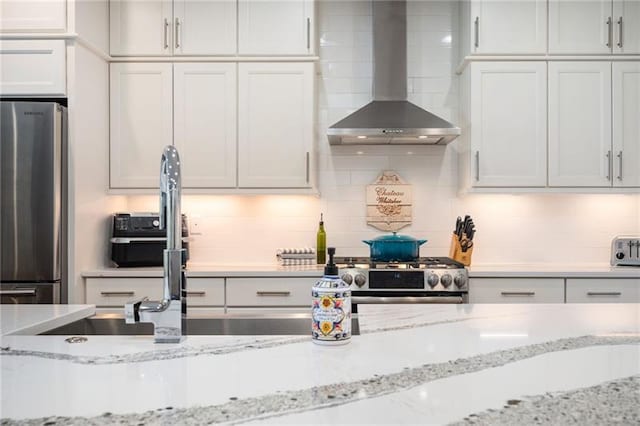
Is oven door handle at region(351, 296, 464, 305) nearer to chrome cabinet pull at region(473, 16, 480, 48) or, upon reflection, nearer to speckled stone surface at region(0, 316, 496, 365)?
chrome cabinet pull at region(473, 16, 480, 48)

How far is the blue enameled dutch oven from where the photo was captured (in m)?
3.20

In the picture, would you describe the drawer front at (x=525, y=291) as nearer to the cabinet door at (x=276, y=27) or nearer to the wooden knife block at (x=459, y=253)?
the wooden knife block at (x=459, y=253)

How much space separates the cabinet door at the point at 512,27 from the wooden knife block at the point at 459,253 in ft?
4.11

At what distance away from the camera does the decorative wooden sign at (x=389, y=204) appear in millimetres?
3590

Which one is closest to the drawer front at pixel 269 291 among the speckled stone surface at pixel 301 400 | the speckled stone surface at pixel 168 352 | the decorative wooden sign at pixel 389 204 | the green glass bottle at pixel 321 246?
the green glass bottle at pixel 321 246

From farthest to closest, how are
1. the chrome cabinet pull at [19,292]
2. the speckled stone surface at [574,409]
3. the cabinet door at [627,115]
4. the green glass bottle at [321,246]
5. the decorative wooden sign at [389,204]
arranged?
1. the decorative wooden sign at [389,204]
2. the green glass bottle at [321,246]
3. the cabinet door at [627,115]
4. the chrome cabinet pull at [19,292]
5. the speckled stone surface at [574,409]

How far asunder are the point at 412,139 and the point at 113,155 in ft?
6.50

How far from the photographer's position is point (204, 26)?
326cm

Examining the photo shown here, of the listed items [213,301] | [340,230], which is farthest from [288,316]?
[340,230]

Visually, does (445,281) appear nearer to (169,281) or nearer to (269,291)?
(269,291)

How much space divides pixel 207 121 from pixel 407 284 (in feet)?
5.41

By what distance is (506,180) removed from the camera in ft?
10.5

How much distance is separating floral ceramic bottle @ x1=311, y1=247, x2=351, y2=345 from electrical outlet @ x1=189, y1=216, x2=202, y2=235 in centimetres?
261

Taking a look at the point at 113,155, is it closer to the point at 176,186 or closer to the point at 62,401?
the point at 176,186
